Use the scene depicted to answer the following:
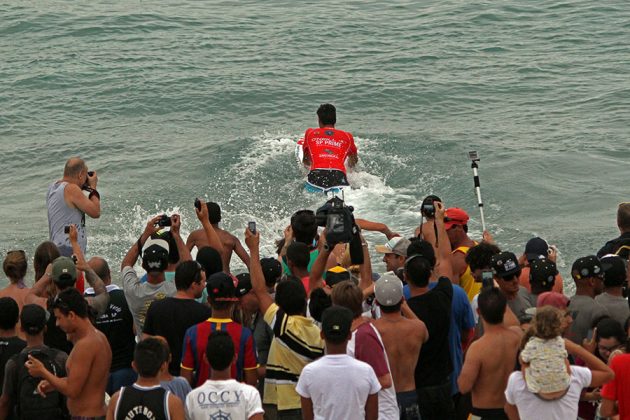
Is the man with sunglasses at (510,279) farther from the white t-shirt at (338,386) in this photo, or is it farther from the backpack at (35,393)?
the backpack at (35,393)

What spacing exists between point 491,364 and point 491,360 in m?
0.03

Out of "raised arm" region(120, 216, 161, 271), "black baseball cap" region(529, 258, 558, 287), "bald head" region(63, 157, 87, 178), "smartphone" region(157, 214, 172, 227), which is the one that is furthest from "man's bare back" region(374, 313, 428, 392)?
"bald head" region(63, 157, 87, 178)

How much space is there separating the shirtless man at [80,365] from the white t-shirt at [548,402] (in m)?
2.66

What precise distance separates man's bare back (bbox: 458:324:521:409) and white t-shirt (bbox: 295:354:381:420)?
2.39 ft

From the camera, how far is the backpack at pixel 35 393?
7.84 m

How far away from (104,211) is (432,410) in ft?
33.2

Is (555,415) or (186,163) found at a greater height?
(555,415)

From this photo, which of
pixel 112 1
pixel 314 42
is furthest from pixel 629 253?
pixel 112 1

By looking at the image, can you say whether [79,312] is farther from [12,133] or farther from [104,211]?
[12,133]

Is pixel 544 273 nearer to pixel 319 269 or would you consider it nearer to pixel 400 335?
pixel 400 335

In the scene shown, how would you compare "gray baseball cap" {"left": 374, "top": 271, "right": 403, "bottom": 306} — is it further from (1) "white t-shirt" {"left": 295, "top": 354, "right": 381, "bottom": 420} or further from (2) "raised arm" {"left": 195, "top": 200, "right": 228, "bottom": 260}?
(2) "raised arm" {"left": 195, "top": 200, "right": 228, "bottom": 260}

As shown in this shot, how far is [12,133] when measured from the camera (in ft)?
71.6

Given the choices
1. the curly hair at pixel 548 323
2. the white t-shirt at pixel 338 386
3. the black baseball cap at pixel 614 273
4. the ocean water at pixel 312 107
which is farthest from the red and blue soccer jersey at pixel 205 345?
the ocean water at pixel 312 107

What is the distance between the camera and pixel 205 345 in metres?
7.83
